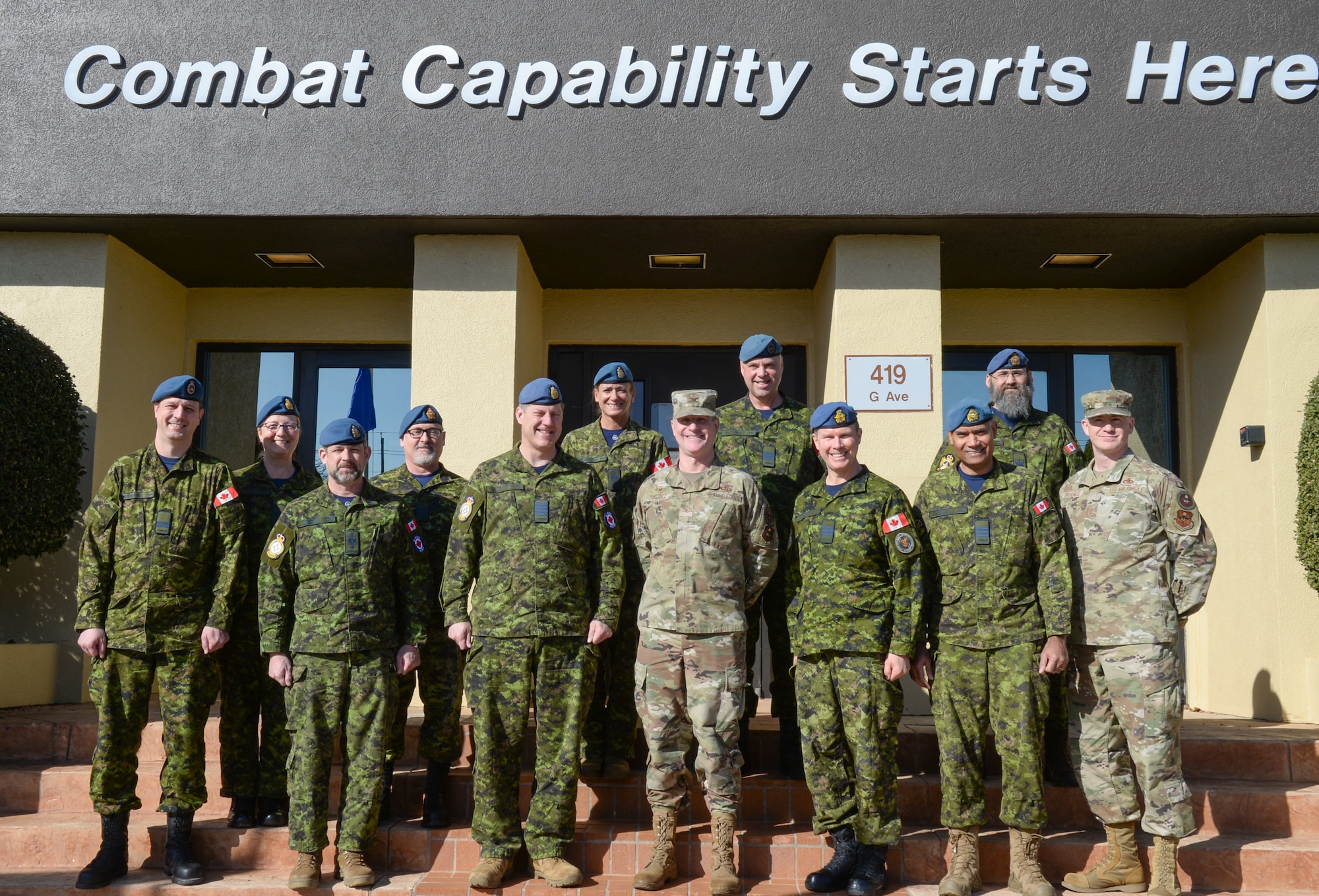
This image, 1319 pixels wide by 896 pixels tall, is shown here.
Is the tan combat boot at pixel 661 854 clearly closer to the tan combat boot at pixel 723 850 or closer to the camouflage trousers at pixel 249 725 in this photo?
the tan combat boot at pixel 723 850

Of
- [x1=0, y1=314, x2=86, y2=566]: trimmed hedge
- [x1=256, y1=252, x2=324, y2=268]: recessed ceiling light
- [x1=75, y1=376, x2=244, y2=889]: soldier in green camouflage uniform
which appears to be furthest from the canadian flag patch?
[x1=0, y1=314, x2=86, y2=566]: trimmed hedge

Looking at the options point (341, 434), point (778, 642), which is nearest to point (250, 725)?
point (341, 434)

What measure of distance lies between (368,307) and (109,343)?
178cm

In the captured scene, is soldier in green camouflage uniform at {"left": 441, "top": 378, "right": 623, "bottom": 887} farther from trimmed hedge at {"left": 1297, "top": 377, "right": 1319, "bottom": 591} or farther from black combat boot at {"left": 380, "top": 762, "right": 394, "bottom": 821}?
trimmed hedge at {"left": 1297, "top": 377, "right": 1319, "bottom": 591}

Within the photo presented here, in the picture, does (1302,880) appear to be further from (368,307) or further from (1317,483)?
(368,307)

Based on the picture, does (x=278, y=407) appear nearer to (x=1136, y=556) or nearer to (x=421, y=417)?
(x=421, y=417)

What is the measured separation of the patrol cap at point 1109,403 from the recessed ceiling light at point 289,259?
16.9 ft

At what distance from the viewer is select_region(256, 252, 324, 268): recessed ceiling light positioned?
7.27 metres

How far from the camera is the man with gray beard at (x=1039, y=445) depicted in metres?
4.99

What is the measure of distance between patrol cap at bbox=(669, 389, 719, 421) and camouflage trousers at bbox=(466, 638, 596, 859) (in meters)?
1.09

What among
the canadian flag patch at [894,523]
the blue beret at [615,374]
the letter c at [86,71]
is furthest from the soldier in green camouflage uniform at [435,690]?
the letter c at [86,71]

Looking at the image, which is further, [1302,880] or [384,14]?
[384,14]

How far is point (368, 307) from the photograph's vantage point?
7.94 metres

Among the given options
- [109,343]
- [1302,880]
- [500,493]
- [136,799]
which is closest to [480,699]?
[500,493]
